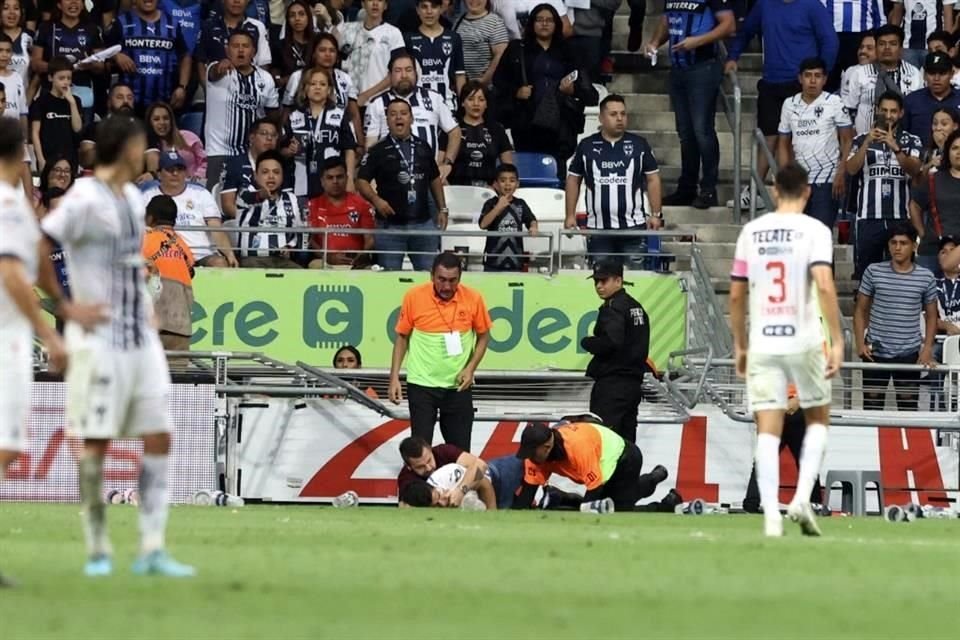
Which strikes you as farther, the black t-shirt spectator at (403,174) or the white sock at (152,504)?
the black t-shirt spectator at (403,174)

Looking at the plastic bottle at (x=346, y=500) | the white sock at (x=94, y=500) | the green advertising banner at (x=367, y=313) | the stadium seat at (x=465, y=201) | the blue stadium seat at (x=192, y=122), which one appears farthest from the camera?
the blue stadium seat at (x=192, y=122)

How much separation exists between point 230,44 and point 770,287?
39.0 ft

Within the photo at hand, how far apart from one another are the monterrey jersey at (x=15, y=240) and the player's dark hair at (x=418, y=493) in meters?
8.89

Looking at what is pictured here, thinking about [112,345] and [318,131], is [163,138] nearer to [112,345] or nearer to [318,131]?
[318,131]

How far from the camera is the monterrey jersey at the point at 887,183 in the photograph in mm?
22734

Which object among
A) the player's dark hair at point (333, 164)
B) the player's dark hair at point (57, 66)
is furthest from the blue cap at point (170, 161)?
the player's dark hair at point (57, 66)

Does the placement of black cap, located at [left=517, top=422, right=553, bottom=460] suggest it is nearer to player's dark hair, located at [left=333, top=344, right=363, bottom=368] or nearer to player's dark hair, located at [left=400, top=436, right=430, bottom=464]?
player's dark hair, located at [left=400, top=436, right=430, bottom=464]

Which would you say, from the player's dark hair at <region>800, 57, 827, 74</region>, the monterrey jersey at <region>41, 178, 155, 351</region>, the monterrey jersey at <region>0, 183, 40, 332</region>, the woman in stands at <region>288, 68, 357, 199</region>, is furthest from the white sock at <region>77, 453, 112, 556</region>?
the player's dark hair at <region>800, 57, 827, 74</region>

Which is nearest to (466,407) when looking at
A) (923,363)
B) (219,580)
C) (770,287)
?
(923,363)

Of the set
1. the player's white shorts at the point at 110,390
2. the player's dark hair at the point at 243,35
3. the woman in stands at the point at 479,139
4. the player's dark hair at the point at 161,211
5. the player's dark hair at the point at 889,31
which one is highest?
the player's dark hair at the point at 889,31

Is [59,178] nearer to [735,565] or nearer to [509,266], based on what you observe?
[509,266]

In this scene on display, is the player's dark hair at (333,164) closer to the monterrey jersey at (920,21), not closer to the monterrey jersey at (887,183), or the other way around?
the monterrey jersey at (887,183)

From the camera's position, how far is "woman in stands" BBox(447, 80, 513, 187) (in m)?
23.0

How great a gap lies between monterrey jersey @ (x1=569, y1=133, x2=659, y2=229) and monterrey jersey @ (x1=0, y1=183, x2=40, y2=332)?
13.3 meters
